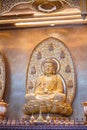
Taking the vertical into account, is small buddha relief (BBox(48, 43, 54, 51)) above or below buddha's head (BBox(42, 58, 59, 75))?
above

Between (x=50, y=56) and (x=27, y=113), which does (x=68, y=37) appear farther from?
(x=27, y=113)

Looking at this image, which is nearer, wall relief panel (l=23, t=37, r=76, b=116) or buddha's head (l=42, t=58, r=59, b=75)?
wall relief panel (l=23, t=37, r=76, b=116)

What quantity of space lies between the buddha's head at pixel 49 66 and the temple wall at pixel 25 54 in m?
0.49

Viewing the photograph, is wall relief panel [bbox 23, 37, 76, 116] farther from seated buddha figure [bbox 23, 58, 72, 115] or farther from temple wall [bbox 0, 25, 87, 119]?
temple wall [bbox 0, 25, 87, 119]

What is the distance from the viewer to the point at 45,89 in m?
8.22

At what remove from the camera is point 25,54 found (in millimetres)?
8883

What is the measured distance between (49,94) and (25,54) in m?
1.45

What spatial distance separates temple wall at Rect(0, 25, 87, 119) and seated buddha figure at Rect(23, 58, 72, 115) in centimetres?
46

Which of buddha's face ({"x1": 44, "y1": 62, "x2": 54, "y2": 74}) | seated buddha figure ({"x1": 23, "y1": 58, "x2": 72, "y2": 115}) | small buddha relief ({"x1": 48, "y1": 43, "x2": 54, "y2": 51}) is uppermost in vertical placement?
small buddha relief ({"x1": 48, "y1": 43, "x2": 54, "y2": 51})

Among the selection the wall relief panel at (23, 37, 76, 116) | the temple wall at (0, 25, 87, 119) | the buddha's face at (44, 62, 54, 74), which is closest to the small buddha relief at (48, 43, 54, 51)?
the wall relief panel at (23, 37, 76, 116)

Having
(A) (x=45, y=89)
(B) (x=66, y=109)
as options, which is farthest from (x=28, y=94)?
(B) (x=66, y=109)

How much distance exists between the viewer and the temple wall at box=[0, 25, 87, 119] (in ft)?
27.6

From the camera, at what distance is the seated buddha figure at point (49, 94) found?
25.5ft

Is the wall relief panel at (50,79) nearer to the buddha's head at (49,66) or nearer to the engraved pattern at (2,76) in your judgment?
the buddha's head at (49,66)
